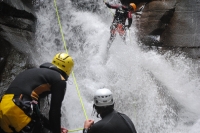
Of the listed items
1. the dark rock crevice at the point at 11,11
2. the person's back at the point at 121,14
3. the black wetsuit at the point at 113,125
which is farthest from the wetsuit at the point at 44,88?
the person's back at the point at 121,14

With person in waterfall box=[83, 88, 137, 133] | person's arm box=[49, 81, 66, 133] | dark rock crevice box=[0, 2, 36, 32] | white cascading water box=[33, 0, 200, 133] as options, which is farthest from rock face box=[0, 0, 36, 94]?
person in waterfall box=[83, 88, 137, 133]

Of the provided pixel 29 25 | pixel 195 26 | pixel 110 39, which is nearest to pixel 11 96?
pixel 29 25

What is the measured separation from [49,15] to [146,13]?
12.1ft

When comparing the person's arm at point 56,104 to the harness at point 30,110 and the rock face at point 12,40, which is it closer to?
the harness at point 30,110

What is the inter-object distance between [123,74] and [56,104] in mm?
4640

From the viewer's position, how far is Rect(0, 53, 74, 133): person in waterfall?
2515 mm

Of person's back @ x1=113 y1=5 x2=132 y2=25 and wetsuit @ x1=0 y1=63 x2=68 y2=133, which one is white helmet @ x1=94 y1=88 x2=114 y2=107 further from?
person's back @ x1=113 y1=5 x2=132 y2=25

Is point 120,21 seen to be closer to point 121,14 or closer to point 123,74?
point 121,14

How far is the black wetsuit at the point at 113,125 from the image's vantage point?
2.26m

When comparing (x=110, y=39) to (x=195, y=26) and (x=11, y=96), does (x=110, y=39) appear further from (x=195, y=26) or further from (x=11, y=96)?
(x=11, y=96)

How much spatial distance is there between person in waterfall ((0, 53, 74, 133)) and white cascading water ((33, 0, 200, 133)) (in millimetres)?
2406

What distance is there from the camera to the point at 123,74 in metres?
7.14

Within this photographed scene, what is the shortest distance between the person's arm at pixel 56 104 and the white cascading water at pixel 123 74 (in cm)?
241

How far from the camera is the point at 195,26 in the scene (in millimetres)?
8711
